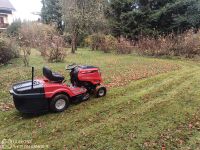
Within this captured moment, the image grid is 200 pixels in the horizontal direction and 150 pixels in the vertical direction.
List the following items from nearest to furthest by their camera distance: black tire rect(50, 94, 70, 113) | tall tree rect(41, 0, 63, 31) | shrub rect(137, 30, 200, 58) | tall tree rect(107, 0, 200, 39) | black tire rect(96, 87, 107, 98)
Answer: black tire rect(50, 94, 70, 113) → black tire rect(96, 87, 107, 98) → shrub rect(137, 30, 200, 58) → tall tree rect(107, 0, 200, 39) → tall tree rect(41, 0, 63, 31)

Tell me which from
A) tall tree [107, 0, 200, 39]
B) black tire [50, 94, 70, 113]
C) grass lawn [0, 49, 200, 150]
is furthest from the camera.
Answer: tall tree [107, 0, 200, 39]

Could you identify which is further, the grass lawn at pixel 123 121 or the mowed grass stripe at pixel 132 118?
the mowed grass stripe at pixel 132 118

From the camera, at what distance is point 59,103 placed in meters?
5.45

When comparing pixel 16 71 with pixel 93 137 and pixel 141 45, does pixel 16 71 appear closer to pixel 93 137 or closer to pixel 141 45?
pixel 93 137

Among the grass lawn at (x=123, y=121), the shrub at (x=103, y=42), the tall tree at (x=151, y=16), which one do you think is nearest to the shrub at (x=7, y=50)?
the grass lawn at (x=123, y=121)

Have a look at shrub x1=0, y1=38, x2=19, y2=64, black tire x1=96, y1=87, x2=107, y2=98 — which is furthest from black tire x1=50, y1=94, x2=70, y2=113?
shrub x1=0, y1=38, x2=19, y2=64

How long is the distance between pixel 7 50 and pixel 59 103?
25.1ft

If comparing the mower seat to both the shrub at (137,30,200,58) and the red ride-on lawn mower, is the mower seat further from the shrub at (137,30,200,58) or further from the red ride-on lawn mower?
the shrub at (137,30,200,58)

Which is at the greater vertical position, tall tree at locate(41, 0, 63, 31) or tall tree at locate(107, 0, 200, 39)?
tall tree at locate(41, 0, 63, 31)

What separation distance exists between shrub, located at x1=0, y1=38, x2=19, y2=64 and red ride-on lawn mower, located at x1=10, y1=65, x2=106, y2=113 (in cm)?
693

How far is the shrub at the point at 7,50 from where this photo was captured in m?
11.6

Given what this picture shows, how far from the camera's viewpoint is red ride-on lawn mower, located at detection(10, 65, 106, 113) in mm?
4965

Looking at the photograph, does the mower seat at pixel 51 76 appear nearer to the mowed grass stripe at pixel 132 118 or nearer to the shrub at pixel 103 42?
the mowed grass stripe at pixel 132 118

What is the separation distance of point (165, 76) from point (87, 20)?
8526 millimetres
